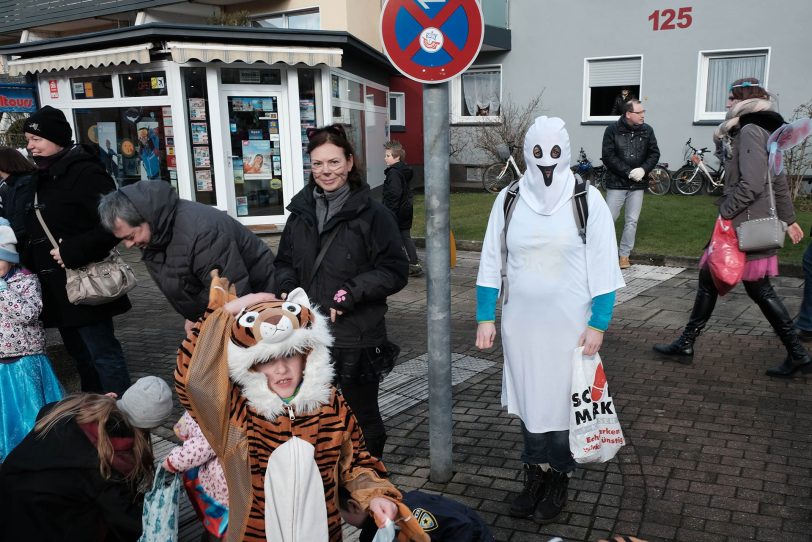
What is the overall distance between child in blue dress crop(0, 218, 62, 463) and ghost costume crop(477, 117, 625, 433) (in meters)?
2.94

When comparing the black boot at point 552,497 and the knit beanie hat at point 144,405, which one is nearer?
the knit beanie hat at point 144,405

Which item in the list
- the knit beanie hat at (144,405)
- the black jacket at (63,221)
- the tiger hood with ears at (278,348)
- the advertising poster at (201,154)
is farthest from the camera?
the advertising poster at (201,154)

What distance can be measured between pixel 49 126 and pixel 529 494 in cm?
367

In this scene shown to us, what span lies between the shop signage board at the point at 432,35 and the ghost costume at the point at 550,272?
58 cm

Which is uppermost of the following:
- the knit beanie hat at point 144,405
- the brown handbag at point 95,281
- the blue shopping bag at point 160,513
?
the brown handbag at point 95,281

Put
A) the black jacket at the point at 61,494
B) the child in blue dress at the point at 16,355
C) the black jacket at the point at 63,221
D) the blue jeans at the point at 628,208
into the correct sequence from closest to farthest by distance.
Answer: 1. the black jacket at the point at 61,494
2. the child in blue dress at the point at 16,355
3. the black jacket at the point at 63,221
4. the blue jeans at the point at 628,208

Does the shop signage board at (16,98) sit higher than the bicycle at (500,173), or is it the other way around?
the shop signage board at (16,98)

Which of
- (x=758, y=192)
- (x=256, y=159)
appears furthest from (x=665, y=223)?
(x=256, y=159)

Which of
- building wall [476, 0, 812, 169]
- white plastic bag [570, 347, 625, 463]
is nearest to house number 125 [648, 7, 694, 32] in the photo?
building wall [476, 0, 812, 169]

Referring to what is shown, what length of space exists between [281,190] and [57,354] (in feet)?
23.8

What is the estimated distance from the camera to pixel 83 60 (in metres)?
12.8

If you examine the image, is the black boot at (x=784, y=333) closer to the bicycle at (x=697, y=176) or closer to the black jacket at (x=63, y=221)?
the black jacket at (x=63, y=221)

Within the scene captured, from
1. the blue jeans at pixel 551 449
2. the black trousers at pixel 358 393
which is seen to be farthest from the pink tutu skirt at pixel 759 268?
the black trousers at pixel 358 393

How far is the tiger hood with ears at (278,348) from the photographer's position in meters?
2.29
